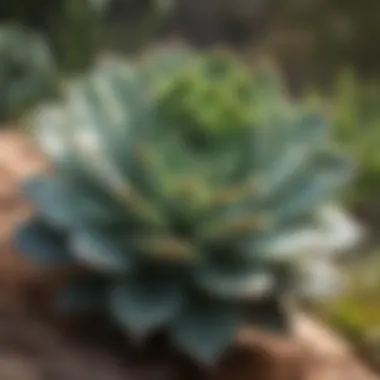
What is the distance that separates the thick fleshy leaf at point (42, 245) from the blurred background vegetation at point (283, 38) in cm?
71

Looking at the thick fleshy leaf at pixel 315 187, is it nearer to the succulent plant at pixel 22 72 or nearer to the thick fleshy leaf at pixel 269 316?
the thick fleshy leaf at pixel 269 316

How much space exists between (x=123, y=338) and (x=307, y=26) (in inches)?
67.4

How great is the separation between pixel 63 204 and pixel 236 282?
0.78 feet

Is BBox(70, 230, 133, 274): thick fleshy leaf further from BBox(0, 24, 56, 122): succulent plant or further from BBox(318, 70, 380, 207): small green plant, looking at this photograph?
BBox(0, 24, 56, 122): succulent plant

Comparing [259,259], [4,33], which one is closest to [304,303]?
[259,259]

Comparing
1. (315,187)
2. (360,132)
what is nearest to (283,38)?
(360,132)

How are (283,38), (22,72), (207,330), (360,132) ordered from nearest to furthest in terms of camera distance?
(207,330) → (360,132) → (22,72) → (283,38)

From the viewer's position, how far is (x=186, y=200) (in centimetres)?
104

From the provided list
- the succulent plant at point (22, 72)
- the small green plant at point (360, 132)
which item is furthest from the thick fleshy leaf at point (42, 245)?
the succulent plant at point (22, 72)

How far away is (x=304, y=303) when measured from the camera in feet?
4.26

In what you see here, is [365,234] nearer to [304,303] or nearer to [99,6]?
[304,303]

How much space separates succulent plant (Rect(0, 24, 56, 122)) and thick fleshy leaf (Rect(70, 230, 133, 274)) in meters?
0.84

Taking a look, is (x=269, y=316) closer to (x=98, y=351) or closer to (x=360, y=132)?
(x=98, y=351)

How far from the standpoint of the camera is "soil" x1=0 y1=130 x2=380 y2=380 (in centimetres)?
105
